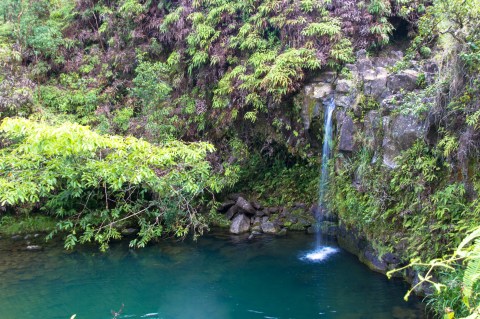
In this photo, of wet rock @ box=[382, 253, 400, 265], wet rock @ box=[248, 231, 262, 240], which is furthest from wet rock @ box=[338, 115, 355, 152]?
wet rock @ box=[248, 231, 262, 240]

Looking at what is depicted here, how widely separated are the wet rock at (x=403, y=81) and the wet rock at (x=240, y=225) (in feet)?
17.7

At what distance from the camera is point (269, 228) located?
1123cm

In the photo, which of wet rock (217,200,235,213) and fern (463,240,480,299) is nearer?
fern (463,240,480,299)

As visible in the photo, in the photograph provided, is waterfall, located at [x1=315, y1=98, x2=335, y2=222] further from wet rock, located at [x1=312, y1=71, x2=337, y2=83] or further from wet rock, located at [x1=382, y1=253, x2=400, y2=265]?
wet rock, located at [x1=382, y1=253, x2=400, y2=265]

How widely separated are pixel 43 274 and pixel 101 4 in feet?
39.6

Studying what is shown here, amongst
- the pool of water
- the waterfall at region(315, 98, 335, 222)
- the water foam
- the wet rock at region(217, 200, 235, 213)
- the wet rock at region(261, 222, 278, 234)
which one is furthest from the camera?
the wet rock at region(217, 200, 235, 213)

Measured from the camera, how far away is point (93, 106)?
14.6m

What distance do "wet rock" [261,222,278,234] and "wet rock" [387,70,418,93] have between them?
16.0ft

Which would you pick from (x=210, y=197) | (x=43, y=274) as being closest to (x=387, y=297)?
(x=210, y=197)

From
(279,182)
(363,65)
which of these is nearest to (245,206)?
(279,182)

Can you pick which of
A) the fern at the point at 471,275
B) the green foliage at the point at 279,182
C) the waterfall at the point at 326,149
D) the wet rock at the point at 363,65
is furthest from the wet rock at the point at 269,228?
the fern at the point at 471,275

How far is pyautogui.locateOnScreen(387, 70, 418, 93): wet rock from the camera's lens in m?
8.27

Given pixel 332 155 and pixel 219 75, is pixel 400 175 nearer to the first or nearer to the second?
pixel 332 155

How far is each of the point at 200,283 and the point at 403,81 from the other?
6075 millimetres
